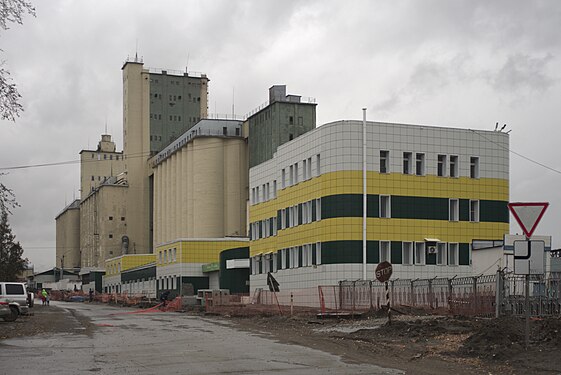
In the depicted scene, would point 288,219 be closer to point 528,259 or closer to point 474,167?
point 474,167

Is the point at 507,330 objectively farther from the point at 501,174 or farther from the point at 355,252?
the point at 501,174

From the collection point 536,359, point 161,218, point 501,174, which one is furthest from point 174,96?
point 536,359

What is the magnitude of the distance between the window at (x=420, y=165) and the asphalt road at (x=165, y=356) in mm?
27567

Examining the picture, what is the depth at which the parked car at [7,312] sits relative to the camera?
116ft

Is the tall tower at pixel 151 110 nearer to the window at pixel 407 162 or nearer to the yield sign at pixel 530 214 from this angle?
the window at pixel 407 162

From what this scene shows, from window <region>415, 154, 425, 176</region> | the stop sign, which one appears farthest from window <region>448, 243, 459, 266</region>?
the stop sign

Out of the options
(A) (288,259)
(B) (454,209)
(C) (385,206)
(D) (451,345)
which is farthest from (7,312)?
(B) (454,209)

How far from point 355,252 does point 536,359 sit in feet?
112

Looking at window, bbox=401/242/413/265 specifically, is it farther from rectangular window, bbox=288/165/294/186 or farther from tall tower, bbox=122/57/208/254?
tall tower, bbox=122/57/208/254

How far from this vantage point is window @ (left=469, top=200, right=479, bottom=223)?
54.4 metres

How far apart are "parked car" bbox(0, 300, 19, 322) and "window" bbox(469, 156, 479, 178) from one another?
30907 mm

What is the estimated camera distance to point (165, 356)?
20.0 metres

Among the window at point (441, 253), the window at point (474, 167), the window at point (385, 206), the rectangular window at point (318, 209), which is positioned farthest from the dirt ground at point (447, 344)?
the window at point (474, 167)

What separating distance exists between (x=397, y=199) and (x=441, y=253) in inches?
192
